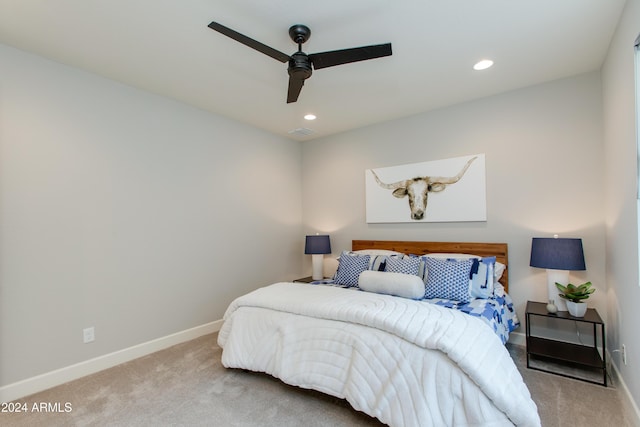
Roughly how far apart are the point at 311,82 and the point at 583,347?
133 inches

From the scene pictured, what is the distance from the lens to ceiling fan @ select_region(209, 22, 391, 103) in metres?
1.84

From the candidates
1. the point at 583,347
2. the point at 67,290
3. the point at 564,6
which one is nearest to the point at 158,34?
the point at 67,290

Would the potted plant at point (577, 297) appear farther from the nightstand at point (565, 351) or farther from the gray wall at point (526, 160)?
the gray wall at point (526, 160)

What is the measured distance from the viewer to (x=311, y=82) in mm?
2881

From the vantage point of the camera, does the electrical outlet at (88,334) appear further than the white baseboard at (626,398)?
Yes

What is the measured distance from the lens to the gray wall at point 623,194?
184 cm

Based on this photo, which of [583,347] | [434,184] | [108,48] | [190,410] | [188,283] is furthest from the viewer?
[434,184]

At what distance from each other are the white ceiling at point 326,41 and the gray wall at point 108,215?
0.33m

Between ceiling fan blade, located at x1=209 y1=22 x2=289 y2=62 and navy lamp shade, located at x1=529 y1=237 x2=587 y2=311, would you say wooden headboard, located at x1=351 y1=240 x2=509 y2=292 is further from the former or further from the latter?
ceiling fan blade, located at x1=209 y1=22 x2=289 y2=62

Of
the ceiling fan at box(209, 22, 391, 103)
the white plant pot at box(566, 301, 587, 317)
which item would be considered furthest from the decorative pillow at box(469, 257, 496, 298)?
the ceiling fan at box(209, 22, 391, 103)

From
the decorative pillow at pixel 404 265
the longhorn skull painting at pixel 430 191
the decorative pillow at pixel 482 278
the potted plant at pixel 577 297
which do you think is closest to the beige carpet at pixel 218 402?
the potted plant at pixel 577 297

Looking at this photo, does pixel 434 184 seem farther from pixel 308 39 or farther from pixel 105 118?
pixel 105 118

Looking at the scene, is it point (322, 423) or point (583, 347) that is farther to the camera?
point (583, 347)

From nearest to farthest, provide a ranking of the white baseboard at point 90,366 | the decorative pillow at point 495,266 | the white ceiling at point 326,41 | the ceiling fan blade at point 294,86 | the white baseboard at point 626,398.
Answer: the white baseboard at point 626,398
the white ceiling at point 326,41
the ceiling fan blade at point 294,86
the white baseboard at point 90,366
the decorative pillow at point 495,266
